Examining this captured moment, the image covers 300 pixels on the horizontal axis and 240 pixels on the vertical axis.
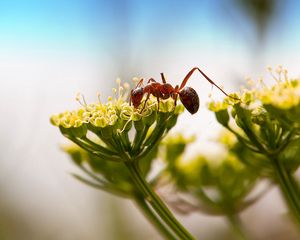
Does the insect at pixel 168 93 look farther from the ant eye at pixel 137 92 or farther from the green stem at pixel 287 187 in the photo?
the green stem at pixel 287 187

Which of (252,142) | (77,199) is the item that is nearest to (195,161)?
(252,142)

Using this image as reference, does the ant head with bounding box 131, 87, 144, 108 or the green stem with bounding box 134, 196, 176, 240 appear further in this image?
the ant head with bounding box 131, 87, 144, 108

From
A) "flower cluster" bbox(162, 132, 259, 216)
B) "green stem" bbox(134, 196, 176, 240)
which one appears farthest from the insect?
"green stem" bbox(134, 196, 176, 240)

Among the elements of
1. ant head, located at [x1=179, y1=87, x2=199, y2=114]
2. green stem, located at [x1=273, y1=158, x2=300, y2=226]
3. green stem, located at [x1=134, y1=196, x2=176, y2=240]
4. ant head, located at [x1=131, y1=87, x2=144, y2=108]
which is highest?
ant head, located at [x1=131, y1=87, x2=144, y2=108]

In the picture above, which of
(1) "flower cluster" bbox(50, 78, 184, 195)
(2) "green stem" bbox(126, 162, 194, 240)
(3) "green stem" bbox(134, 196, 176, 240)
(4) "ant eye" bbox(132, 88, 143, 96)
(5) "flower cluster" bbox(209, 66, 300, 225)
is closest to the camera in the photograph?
(5) "flower cluster" bbox(209, 66, 300, 225)

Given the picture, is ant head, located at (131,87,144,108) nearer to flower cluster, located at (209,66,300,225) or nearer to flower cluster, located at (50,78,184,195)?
flower cluster, located at (50,78,184,195)

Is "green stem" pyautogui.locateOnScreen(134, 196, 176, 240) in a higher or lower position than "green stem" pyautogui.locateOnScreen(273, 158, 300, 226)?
higher

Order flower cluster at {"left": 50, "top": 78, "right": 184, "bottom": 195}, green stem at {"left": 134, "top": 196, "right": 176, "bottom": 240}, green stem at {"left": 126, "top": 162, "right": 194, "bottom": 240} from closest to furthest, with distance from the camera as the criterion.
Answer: green stem at {"left": 126, "top": 162, "right": 194, "bottom": 240} → flower cluster at {"left": 50, "top": 78, "right": 184, "bottom": 195} → green stem at {"left": 134, "top": 196, "right": 176, "bottom": 240}

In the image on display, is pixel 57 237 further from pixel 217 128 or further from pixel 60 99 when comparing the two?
pixel 217 128
